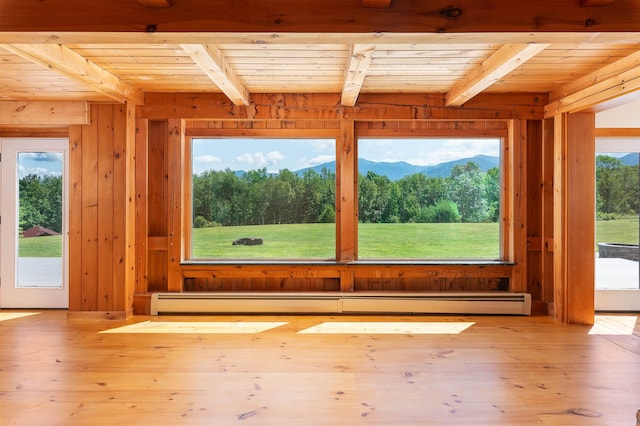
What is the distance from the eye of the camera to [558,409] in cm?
263

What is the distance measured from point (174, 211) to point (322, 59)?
2443mm

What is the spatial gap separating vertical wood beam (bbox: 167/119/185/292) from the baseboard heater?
0.68ft

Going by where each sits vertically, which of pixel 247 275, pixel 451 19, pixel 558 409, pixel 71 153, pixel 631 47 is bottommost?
pixel 558 409

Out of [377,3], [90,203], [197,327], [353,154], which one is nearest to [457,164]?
[353,154]

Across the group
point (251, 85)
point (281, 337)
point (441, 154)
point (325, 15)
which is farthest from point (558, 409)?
point (251, 85)

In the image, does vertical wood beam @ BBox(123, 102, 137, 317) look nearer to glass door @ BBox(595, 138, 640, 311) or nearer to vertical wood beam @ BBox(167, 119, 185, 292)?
vertical wood beam @ BBox(167, 119, 185, 292)

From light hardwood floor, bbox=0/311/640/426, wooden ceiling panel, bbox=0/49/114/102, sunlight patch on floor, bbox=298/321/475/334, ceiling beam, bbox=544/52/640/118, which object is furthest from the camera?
sunlight patch on floor, bbox=298/321/475/334

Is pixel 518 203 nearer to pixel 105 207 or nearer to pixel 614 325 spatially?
pixel 614 325

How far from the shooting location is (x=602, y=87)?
3.93m

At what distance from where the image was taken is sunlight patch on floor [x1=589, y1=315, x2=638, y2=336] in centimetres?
427

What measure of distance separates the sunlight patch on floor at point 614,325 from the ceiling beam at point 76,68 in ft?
16.7

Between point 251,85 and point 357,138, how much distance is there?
1.37 meters

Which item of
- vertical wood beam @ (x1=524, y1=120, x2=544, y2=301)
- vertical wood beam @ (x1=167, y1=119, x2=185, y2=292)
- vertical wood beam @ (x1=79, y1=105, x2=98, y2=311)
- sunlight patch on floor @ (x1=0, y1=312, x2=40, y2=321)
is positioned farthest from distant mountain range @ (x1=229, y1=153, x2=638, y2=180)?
sunlight patch on floor @ (x1=0, y1=312, x2=40, y2=321)

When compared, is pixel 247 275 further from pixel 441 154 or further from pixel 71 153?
pixel 441 154
